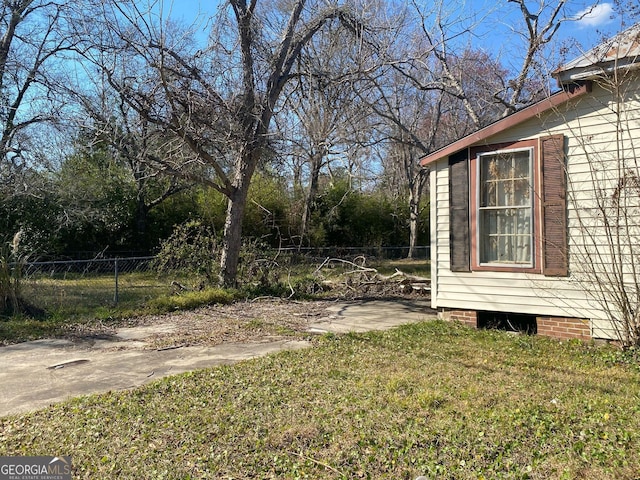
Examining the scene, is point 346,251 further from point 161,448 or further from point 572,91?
point 161,448

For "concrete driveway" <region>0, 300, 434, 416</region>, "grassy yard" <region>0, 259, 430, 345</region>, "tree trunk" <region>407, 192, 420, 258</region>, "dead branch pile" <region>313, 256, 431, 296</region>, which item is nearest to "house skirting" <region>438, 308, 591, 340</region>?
"concrete driveway" <region>0, 300, 434, 416</region>

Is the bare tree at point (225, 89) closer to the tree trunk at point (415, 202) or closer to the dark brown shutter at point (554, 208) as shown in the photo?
the dark brown shutter at point (554, 208)

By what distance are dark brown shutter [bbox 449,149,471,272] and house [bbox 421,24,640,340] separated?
0.02 metres

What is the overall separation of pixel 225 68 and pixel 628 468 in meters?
10.1

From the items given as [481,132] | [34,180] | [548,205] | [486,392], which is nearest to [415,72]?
[481,132]

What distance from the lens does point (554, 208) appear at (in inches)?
269

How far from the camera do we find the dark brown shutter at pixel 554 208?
677 cm

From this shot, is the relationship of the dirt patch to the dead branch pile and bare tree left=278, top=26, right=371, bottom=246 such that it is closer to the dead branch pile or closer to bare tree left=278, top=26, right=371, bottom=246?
the dead branch pile

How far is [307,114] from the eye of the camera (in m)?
11.5

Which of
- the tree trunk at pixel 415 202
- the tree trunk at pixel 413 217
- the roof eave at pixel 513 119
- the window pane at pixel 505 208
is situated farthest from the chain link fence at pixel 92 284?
the tree trunk at pixel 415 202

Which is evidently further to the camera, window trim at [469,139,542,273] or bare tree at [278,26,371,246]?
bare tree at [278,26,371,246]

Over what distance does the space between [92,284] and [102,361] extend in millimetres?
5159

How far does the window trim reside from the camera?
276 inches

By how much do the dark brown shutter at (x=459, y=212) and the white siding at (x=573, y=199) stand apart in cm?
25
